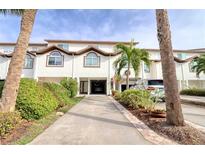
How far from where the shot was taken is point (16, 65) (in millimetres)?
6496

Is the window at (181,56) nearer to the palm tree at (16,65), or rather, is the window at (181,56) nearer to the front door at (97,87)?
the front door at (97,87)

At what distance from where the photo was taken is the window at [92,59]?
89.4 ft

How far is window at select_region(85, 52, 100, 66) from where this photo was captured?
89.4ft

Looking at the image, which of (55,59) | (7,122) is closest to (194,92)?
(55,59)

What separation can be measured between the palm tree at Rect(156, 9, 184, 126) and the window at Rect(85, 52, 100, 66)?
21177 millimetres

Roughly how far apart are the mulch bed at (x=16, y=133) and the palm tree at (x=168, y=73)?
4.83 m

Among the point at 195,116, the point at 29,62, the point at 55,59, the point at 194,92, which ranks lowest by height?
the point at 195,116

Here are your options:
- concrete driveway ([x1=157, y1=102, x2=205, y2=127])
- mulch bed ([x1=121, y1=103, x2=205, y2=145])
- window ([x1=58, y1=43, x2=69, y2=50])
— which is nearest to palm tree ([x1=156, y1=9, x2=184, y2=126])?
mulch bed ([x1=121, y1=103, x2=205, y2=145])

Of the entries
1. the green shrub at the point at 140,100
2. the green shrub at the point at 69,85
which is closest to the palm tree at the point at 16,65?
the green shrub at the point at 140,100

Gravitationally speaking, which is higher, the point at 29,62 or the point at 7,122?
the point at 29,62

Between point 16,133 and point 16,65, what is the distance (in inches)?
101

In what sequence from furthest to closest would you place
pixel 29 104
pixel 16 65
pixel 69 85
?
1. pixel 69 85
2. pixel 29 104
3. pixel 16 65

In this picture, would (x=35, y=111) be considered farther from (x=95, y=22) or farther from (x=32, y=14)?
(x=95, y=22)

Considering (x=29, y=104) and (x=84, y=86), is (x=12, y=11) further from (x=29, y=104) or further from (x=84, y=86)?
(x=84, y=86)
